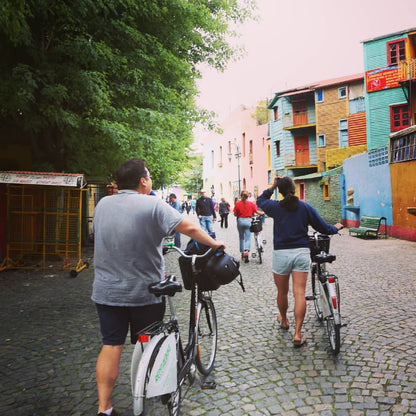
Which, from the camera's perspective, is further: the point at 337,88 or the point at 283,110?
the point at 283,110

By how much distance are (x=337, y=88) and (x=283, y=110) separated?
5142 millimetres

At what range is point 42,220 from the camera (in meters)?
9.93

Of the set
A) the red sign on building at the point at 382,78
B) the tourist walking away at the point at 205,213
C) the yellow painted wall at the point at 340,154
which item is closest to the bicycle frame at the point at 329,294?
the tourist walking away at the point at 205,213

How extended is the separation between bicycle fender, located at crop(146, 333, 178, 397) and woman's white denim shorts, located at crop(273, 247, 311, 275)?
2.07 m

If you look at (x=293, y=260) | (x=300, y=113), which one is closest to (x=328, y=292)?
(x=293, y=260)

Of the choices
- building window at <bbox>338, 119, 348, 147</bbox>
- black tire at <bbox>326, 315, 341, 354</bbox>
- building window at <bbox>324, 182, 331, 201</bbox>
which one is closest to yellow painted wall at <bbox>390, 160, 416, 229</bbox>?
building window at <bbox>324, 182, 331, 201</bbox>

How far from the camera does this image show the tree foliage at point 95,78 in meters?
8.38

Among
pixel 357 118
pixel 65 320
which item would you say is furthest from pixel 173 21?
pixel 357 118

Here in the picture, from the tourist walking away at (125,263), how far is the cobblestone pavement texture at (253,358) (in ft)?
2.52

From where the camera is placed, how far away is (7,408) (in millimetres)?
3172

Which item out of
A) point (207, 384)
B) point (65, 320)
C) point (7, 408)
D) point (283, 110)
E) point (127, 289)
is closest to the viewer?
point (127, 289)

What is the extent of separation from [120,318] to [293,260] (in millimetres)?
2274

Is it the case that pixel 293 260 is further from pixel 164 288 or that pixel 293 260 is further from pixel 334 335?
pixel 164 288

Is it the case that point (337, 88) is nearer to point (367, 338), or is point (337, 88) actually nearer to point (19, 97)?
point (19, 97)
